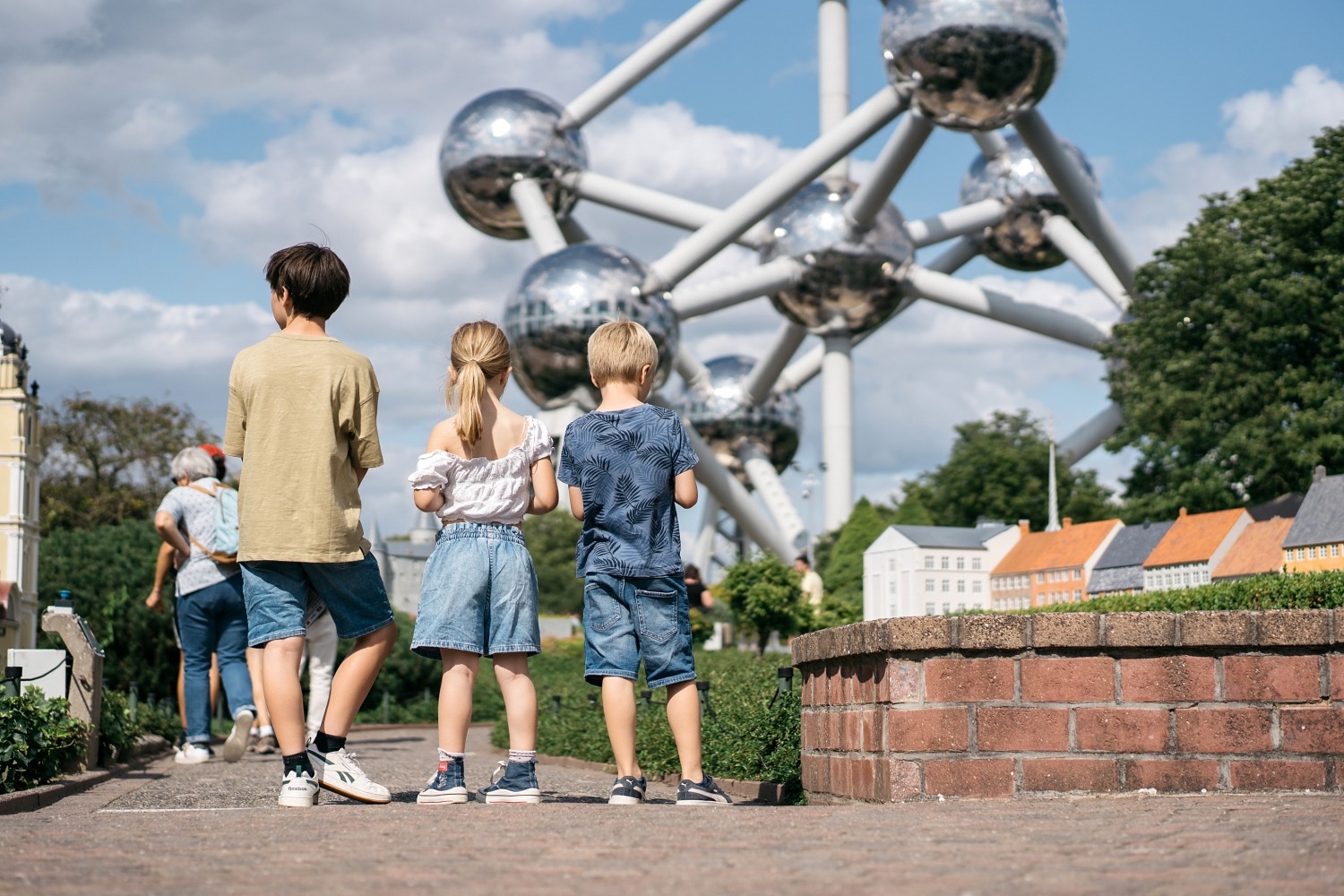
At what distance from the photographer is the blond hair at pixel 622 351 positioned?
5.57 meters

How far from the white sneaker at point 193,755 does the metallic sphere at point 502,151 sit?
85.5 feet

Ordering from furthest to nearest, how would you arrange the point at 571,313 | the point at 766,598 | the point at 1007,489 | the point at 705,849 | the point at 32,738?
the point at 1007,489
the point at 571,313
the point at 766,598
the point at 32,738
the point at 705,849

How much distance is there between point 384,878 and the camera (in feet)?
10.5

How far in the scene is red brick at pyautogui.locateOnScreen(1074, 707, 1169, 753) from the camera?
205 inches

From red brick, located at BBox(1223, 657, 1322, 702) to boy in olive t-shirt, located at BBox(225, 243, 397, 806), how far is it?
2870 mm

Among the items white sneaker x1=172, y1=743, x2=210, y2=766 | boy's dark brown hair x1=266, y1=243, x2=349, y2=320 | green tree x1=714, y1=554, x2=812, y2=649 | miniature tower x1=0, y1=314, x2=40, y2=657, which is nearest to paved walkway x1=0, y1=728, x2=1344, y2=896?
boy's dark brown hair x1=266, y1=243, x2=349, y2=320

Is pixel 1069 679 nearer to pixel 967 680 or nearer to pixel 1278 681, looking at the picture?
pixel 967 680

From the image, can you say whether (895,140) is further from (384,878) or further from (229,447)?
(384,878)

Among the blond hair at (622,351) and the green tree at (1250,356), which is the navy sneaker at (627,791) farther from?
the green tree at (1250,356)

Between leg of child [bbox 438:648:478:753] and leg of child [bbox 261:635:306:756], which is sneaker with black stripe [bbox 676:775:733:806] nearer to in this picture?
leg of child [bbox 438:648:478:753]

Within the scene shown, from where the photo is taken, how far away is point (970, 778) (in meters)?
5.19

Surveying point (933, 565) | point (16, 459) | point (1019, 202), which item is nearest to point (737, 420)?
point (1019, 202)

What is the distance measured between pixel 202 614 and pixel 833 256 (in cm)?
2480

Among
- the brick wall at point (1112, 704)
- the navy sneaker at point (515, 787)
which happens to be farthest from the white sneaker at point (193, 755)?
the brick wall at point (1112, 704)
